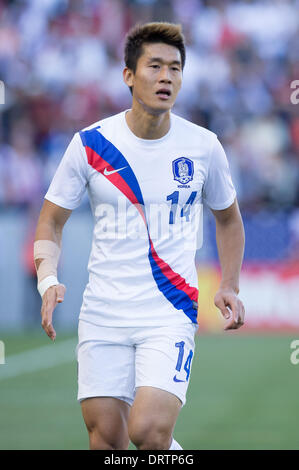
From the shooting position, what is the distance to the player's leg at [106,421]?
450 cm

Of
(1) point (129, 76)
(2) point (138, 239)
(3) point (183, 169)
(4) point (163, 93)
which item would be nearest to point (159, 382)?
(2) point (138, 239)

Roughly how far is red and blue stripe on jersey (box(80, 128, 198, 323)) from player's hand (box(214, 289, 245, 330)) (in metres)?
0.16

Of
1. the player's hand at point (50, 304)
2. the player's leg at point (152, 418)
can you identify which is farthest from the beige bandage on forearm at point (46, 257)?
the player's leg at point (152, 418)

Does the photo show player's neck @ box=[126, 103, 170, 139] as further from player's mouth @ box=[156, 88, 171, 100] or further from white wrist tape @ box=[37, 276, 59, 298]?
white wrist tape @ box=[37, 276, 59, 298]

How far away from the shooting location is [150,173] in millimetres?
4676

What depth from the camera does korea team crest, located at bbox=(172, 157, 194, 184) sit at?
4680mm

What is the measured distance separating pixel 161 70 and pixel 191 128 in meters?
0.39

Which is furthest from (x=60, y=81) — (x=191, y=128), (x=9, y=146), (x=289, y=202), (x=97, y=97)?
(x=191, y=128)

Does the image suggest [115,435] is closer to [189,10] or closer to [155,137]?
[155,137]

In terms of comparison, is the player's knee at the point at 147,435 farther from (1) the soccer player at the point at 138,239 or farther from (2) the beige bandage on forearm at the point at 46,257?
(2) the beige bandage on forearm at the point at 46,257

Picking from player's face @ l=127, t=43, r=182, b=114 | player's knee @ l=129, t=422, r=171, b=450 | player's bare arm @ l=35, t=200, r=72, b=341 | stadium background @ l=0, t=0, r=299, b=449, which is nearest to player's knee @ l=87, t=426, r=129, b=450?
player's knee @ l=129, t=422, r=171, b=450

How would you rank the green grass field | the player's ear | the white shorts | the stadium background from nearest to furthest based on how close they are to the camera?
1. the white shorts
2. the player's ear
3. the green grass field
4. the stadium background

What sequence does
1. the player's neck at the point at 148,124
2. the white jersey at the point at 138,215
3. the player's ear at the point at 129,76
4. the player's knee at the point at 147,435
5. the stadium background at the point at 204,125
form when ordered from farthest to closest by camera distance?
1. the stadium background at the point at 204,125
2. the player's ear at the point at 129,76
3. the player's neck at the point at 148,124
4. the white jersey at the point at 138,215
5. the player's knee at the point at 147,435

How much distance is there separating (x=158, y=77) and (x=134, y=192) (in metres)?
0.61
